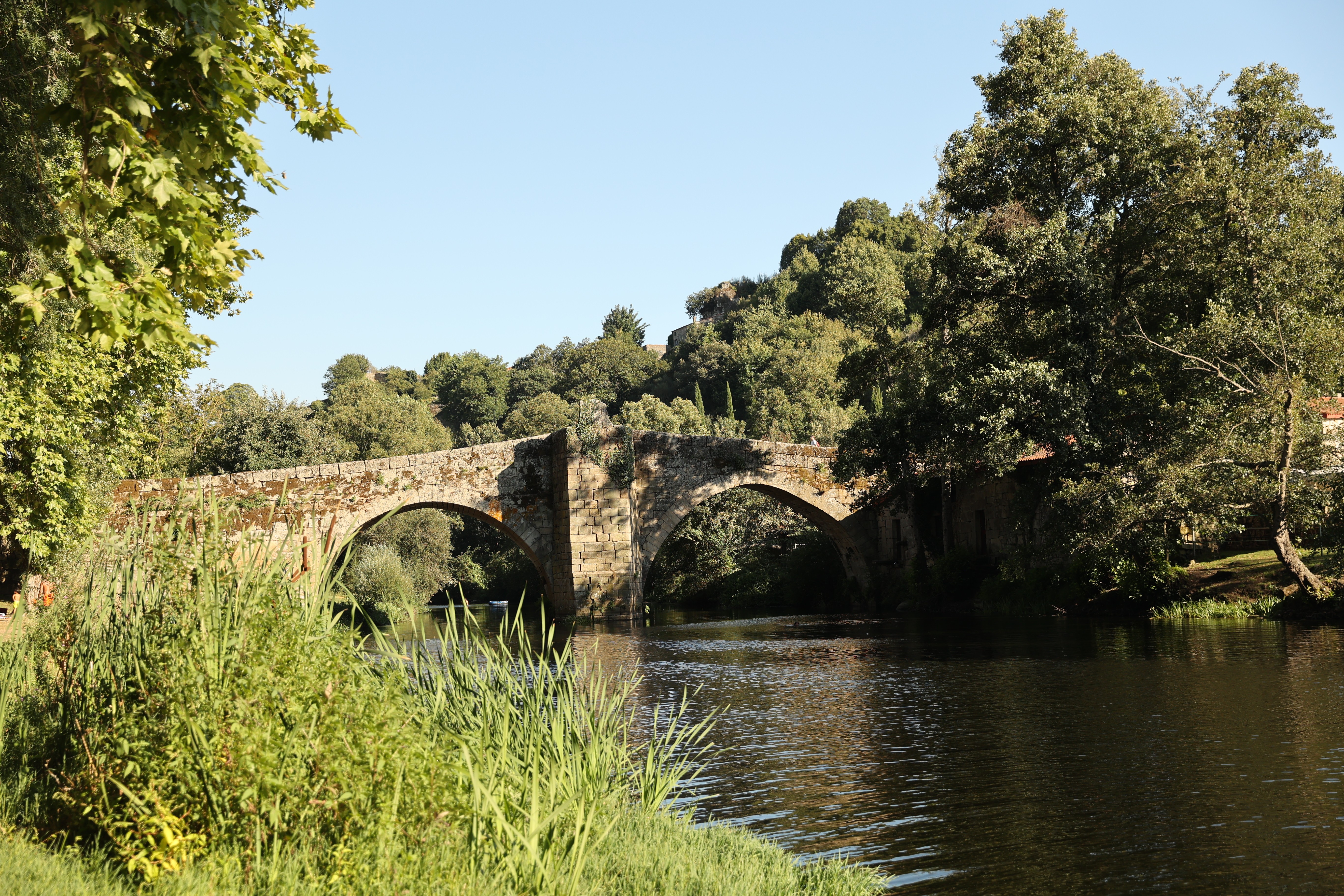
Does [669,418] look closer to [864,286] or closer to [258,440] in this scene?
[258,440]

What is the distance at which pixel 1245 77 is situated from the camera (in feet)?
49.2

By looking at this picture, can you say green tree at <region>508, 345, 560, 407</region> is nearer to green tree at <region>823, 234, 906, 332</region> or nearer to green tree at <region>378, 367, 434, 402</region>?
green tree at <region>378, 367, 434, 402</region>

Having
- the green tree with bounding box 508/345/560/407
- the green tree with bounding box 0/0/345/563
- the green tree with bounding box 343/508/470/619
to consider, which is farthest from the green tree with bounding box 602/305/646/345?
the green tree with bounding box 0/0/345/563

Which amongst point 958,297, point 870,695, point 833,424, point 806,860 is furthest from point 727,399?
point 806,860

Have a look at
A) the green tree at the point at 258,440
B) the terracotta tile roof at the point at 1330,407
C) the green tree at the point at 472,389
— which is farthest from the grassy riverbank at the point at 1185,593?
the green tree at the point at 472,389

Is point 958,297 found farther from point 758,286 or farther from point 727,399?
point 758,286

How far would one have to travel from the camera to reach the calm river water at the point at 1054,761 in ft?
14.0

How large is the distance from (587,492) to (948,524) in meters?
7.36

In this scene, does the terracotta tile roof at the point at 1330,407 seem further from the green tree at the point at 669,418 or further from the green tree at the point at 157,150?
the green tree at the point at 669,418

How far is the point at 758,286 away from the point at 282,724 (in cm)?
6165

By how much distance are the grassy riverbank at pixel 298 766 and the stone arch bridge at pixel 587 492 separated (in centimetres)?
1389

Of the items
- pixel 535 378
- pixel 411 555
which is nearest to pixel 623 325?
pixel 535 378

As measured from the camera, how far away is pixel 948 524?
2186 cm

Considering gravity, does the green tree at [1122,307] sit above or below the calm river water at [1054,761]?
A: above
